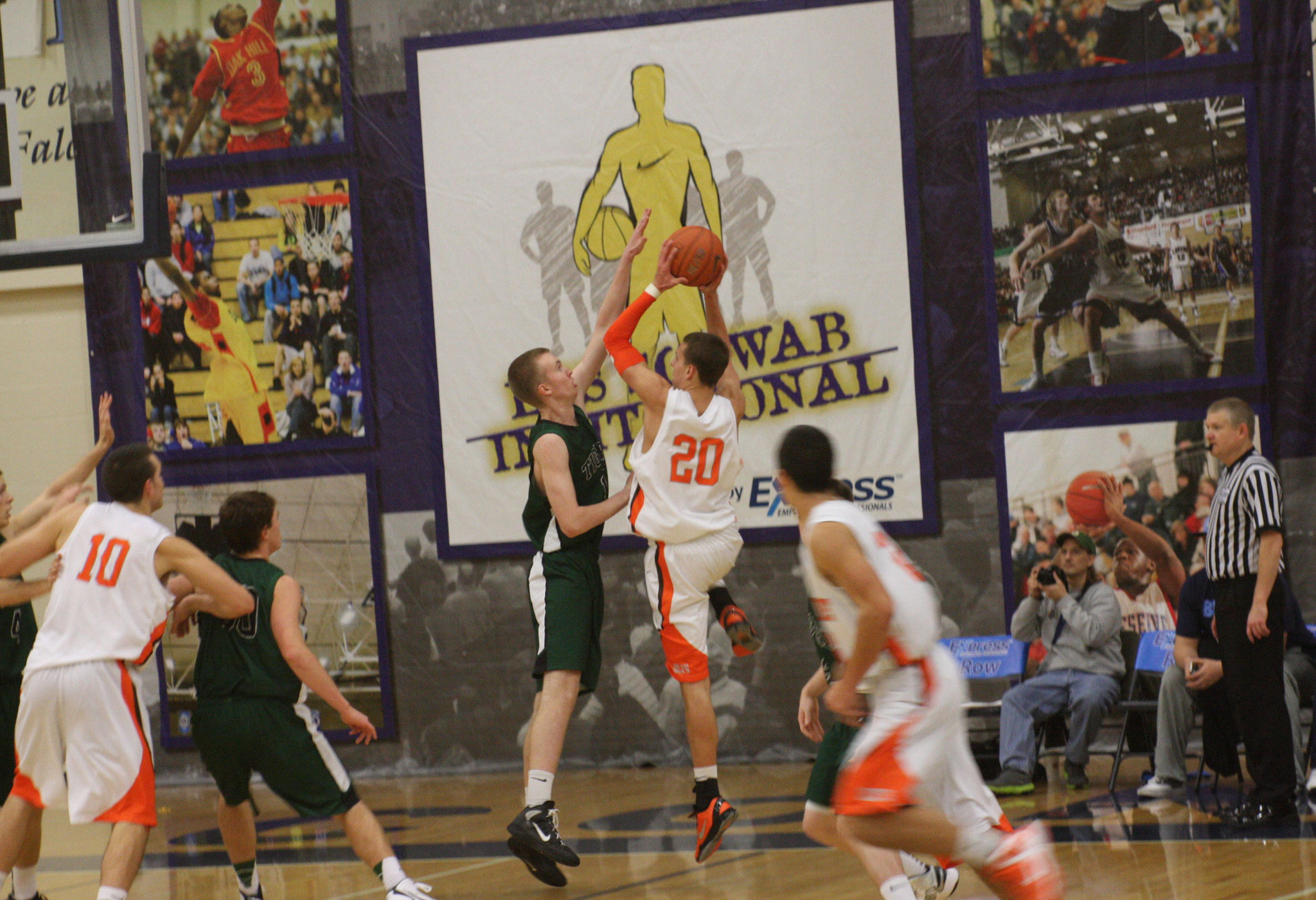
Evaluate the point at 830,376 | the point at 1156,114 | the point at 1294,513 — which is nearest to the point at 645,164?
the point at 830,376

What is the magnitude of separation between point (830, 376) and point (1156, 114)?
86.5 inches

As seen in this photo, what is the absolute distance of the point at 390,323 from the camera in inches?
340

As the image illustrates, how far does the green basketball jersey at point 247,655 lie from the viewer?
15.1ft

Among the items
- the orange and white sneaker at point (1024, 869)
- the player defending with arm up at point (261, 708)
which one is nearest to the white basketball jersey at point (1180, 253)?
the orange and white sneaker at point (1024, 869)

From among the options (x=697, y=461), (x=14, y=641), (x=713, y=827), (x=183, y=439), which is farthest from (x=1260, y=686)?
(x=183, y=439)

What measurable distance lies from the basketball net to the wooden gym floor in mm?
3138

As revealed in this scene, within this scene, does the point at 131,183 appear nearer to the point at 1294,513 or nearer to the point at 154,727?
the point at 154,727

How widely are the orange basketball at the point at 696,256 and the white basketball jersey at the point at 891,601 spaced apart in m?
2.18

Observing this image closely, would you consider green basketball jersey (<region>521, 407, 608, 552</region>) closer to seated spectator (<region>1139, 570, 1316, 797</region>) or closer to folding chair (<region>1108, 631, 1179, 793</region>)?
seated spectator (<region>1139, 570, 1316, 797</region>)

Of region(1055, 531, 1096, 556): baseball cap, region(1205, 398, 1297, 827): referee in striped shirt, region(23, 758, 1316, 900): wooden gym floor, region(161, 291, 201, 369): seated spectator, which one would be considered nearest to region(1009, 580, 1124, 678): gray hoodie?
region(1055, 531, 1096, 556): baseball cap

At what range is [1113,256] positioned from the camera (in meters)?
7.80

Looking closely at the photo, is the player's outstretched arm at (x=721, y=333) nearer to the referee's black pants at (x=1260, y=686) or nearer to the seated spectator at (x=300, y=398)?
the referee's black pants at (x=1260, y=686)

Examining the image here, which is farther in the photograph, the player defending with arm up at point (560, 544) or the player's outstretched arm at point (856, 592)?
the player defending with arm up at point (560, 544)

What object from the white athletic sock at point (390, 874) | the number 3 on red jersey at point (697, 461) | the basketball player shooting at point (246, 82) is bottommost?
the white athletic sock at point (390, 874)
